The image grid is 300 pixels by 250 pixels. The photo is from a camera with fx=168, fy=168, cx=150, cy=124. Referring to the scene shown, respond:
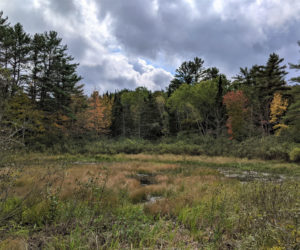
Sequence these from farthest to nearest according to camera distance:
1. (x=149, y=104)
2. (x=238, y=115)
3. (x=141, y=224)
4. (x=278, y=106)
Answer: (x=149, y=104) < (x=238, y=115) < (x=278, y=106) < (x=141, y=224)

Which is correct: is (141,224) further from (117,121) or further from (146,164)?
(117,121)

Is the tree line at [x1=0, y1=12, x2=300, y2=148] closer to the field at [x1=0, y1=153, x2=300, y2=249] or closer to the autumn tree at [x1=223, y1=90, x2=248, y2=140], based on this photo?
the autumn tree at [x1=223, y1=90, x2=248, y2=140]

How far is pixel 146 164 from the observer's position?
15289 mm

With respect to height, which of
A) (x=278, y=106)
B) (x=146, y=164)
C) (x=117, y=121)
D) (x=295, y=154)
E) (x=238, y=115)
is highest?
(x=278, y=106)

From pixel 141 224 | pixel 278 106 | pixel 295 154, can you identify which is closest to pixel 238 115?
pixel 278 106

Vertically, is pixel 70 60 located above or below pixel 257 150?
above

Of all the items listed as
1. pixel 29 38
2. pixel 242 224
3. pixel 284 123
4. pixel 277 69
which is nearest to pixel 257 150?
pixel 284 123

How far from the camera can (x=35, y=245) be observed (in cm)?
262

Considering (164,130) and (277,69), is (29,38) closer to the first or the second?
(164,130)

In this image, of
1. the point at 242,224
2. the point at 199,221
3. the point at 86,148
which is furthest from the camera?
the point at 86,148

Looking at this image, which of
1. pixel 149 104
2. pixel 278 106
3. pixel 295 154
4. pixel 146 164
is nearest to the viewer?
pixel 146 164

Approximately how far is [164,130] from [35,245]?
39313 mm

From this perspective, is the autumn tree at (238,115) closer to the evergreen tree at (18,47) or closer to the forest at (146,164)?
the forest at (146,164)

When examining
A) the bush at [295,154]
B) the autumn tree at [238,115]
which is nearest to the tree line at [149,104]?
the autumn tree at [238,115]
